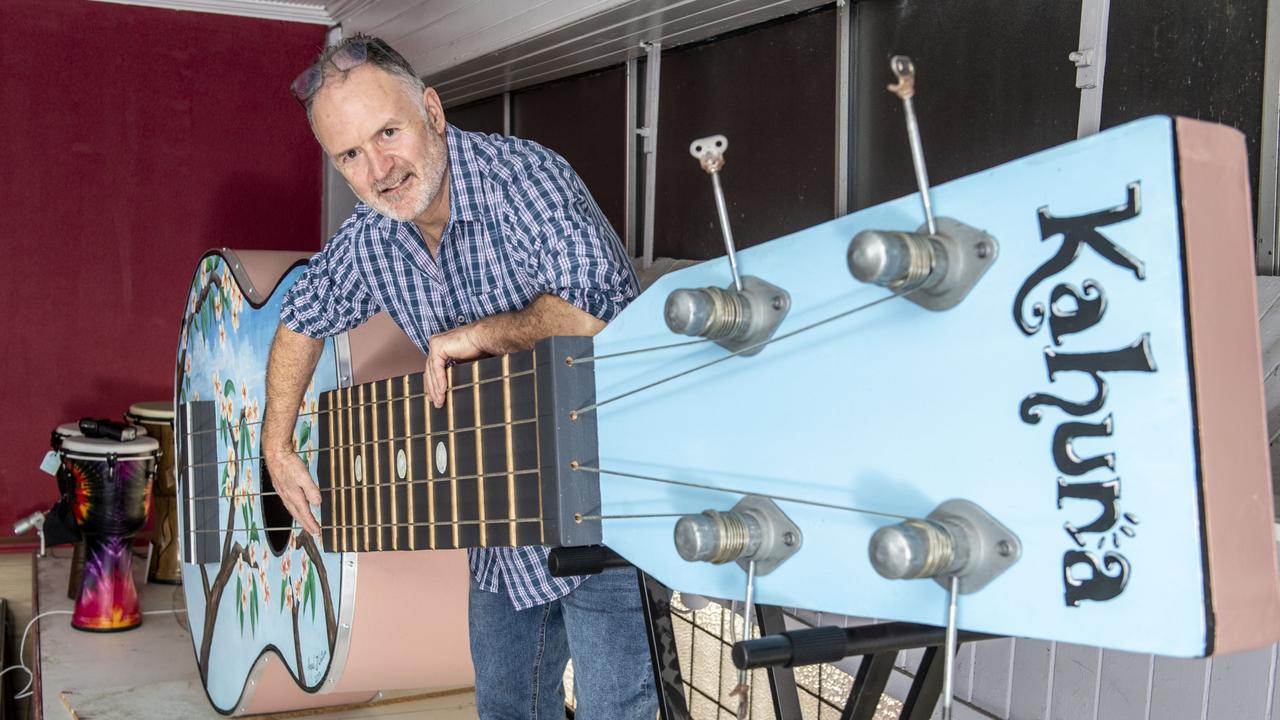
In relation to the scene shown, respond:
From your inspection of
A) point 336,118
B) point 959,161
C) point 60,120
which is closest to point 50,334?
point 60,120

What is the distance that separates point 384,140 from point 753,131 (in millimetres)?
1170

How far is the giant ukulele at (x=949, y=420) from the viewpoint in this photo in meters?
0.52

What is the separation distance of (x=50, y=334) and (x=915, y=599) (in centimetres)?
346

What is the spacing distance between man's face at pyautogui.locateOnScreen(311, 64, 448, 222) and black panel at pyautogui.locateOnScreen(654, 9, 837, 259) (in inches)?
38.6

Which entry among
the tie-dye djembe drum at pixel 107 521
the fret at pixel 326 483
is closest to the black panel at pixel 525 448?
the fret at pixel 326 483

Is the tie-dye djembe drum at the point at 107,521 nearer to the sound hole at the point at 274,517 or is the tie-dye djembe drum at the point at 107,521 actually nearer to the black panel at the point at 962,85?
the sound hole at the point at 274,517

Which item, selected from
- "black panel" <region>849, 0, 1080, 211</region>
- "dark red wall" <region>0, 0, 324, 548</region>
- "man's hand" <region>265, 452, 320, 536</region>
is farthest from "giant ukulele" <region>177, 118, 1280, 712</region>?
"dark red wall" <region>0, 0, 324, 548</region>

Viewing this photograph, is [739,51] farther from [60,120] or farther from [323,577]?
[60,120]

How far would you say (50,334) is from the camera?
11.5 feet

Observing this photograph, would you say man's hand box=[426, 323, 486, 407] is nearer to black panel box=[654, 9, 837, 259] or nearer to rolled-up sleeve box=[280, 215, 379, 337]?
rolled-up sleeve box=[280, 215, 379, 337]

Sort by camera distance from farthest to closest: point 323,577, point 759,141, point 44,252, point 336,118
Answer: point 44,252 < point 759,141 < point 323,577 < point 336,118

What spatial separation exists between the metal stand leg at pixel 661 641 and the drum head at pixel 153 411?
2.34 meters

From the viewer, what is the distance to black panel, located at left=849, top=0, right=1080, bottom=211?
1628 millimetres

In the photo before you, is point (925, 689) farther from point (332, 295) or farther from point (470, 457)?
point (332, 295)
